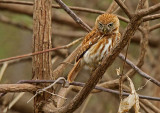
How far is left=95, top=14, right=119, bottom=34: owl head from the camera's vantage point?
3545mm

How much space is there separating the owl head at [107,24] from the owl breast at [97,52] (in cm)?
11

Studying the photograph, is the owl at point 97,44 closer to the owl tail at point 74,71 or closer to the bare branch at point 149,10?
the owl tail at point 74,71

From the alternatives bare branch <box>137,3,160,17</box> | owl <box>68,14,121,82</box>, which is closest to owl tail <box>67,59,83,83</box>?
owl <box>68,14,121,82</box>

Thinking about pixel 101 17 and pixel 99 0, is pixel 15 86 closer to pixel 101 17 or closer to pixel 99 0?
pixel 101 17

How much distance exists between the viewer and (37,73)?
10.7ft

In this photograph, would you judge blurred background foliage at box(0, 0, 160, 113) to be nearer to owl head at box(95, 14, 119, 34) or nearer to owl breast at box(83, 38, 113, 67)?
owl head at box(95, 14, 119, 34)

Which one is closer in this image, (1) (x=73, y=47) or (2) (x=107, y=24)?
(2) (x=107, y=24)

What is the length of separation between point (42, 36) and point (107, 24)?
71cm

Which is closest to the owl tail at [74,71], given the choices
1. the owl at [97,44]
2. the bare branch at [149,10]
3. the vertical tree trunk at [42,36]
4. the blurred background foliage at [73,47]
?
the owl at [97,44]

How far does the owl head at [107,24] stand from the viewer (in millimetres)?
3545

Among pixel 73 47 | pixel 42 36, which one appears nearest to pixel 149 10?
pixel 42 36

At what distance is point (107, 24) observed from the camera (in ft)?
11.7

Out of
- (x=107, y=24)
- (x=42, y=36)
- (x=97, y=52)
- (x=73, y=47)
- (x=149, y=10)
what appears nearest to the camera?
(x=149, y=10)

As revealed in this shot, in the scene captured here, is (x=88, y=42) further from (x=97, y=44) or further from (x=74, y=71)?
(x=74, y=71)
